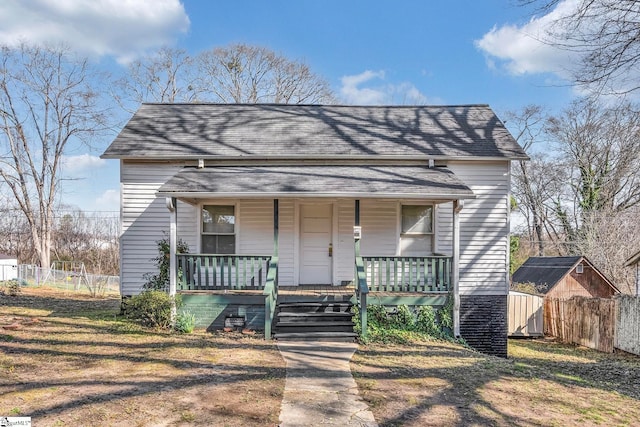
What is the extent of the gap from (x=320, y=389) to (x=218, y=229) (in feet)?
20.0

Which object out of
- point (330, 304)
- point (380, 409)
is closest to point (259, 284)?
point (330, 304)

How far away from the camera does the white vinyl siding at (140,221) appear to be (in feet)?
33.9

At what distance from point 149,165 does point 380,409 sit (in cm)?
819

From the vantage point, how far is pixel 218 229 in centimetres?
1067

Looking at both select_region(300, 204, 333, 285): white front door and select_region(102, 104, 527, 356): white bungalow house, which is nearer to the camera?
select_region(102, 104, 527, 356): white bungalow house

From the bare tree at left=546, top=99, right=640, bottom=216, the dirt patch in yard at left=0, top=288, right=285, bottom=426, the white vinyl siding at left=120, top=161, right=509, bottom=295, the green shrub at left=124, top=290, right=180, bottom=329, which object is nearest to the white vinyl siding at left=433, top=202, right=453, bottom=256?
the white vinyl siding at left=120, top=161, right=509, bottom=295

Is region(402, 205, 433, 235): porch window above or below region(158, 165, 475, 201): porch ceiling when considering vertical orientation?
below

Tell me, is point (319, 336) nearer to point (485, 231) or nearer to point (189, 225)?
point (189, 225)

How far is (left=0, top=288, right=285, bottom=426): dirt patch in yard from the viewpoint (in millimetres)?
4488

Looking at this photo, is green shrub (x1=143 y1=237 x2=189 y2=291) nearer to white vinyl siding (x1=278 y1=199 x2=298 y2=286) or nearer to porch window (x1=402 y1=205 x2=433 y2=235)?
white vinyl siding (x1=278 y1=199 x2=298 y2=286)

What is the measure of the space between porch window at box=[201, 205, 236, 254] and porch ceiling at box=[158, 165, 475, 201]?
1095 millimetres

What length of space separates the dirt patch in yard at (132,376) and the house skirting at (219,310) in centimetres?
42

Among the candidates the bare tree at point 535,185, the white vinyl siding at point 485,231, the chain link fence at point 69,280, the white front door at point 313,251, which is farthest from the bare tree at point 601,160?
the chain link fence at point 69,280

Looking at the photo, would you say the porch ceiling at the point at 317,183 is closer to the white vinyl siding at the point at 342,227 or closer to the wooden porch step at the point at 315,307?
the white vinyl siding at the point at 342,227
